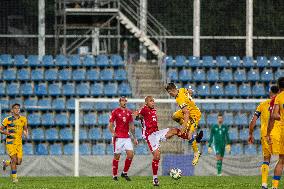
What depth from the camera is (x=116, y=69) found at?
3362 centimetres

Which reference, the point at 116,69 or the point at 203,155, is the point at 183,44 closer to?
the point at 116,69

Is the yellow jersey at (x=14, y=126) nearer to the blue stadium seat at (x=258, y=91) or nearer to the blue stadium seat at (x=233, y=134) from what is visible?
the blue stadium seat at (x=233, y=134)

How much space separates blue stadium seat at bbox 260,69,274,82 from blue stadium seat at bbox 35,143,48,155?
832 centimetres

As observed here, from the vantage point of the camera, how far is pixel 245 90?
33719 mm

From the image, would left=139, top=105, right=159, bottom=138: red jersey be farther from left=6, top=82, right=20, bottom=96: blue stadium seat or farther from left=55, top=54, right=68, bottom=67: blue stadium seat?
left=55, top=54, right=68, bottom=67: blue stadium seat

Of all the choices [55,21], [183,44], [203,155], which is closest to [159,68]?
[183,44]

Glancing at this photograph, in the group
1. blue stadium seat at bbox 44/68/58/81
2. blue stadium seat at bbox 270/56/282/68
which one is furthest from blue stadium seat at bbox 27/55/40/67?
blue stadium seat at bbox 270/56/282/68

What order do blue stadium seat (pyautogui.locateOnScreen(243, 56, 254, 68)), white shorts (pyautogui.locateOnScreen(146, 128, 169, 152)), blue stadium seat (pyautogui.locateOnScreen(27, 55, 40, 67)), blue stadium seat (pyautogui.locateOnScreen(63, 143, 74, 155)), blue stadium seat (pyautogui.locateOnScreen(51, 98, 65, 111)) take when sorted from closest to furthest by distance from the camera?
white shorts (pyautogui.locateOnScreen(146, 128, 169, 152)) → blue stadium seat (pyautogui.locateOnScreen(63, 143, 74, 155)) → blue stadium seat (pyautogui.locateOnScreen(51, 98, 65, 111)) → blue stadium seat (pyautogui.locateOnScreen(27, 55, 40, 67)) → blue stadium seat (pyautogui.locateOnScreen(243, 56, 254, 68))

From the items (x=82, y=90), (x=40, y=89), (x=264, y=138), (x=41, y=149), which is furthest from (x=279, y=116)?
(x=40, y=89)

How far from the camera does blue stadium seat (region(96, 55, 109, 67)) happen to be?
33250 mm

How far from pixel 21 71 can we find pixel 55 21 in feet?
9.73

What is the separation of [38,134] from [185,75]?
578 cm

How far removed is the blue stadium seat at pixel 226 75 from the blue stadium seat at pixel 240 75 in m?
0.23

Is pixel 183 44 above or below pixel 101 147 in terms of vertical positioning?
above
